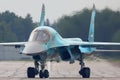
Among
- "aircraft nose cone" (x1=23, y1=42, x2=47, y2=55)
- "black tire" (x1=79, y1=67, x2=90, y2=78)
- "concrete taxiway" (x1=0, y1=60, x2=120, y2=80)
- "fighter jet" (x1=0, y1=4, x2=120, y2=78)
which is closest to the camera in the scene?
"aircraft nose cone" (x1=23, y1=42, x2=47, y2=55)

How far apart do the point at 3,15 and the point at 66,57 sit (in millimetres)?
65177

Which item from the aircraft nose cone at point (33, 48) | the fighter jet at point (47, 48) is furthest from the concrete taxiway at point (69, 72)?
the aircraft nose cone at point (33, 48)

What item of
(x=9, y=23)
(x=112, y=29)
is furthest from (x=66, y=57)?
(x=9, y=23)

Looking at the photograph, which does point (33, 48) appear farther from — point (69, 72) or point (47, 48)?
point (69, 72)

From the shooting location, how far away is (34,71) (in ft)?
115

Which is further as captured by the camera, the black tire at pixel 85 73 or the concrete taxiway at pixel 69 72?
the black tire at pixel 85 73

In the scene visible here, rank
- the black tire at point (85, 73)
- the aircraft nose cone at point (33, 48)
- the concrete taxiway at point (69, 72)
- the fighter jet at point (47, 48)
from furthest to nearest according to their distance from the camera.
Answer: the black tire at point (85, 73)
the concrete taxiway at point (69, 72)
the fighter jet at point (47, 48)
the aircraft nose cone at point (33, 48)

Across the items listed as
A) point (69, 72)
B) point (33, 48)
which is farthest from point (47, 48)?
point (69, 72)

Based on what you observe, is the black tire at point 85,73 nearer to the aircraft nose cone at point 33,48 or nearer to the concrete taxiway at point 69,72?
the concrete taxiway at point 69,72

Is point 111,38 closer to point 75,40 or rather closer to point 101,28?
point 101,28

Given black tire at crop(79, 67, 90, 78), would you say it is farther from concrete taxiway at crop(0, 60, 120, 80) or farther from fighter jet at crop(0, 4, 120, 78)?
concrete taxiway at crop(0, 60, 120, 80)

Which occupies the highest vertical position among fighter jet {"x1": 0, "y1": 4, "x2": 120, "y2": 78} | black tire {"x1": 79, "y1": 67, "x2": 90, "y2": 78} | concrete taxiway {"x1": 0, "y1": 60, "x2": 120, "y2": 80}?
fighter jet {"x1": 0, "y1": 4, "x2": 120, "y2": 78}

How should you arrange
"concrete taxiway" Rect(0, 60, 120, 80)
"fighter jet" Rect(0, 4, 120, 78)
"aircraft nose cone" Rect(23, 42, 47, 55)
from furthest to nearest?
"concrete taxiway" Rect(0, 60, 120, 80) < "fighter jet" Rect(0, 4, 120, 78) < "aircraft nose cone" Rect(23, 42, 47, 55)

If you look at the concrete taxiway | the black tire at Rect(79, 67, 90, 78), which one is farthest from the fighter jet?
the concrete taxiway
